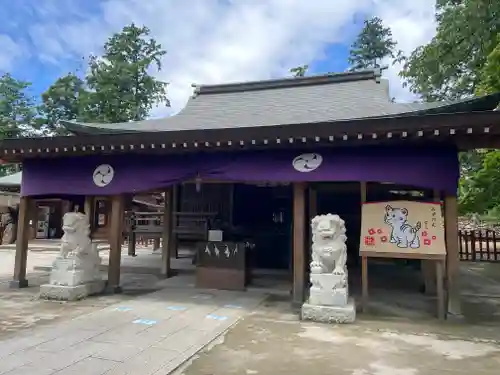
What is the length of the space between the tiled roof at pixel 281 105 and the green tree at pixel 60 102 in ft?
60.9

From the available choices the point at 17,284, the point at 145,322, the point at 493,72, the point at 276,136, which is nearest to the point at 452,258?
the point at 276,136

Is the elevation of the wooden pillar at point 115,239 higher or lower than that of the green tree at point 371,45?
lower

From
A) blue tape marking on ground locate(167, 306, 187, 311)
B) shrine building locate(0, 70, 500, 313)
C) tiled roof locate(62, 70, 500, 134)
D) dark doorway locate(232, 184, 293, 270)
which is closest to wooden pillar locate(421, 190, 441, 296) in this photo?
shrine building locate(0, 70, 500, 313)

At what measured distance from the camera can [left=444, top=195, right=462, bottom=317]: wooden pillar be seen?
546 cm

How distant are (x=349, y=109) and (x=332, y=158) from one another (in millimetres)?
3231

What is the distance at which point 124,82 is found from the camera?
2538cm

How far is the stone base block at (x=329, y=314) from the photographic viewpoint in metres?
5.17

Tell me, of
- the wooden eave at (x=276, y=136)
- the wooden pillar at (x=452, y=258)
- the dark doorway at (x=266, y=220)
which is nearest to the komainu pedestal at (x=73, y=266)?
the wooden eave at (x=276, y=136)

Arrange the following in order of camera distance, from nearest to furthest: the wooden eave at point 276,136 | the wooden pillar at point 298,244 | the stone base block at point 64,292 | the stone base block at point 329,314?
the wooden eave at point 276,136, the stone base block at point 329,314, the wooden pillar at point 298,244, the stone base block at point 64,292

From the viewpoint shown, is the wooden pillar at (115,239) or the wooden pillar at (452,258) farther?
the wooden pillar at (115,239)

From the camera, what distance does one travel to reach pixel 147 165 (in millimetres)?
→ 6750

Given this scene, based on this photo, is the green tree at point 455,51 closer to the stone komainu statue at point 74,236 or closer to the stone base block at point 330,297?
the stone base block at point 330,297

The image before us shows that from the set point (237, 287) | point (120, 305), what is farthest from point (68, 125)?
point (237, 287)

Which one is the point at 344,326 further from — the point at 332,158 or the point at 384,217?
the point at 332,158
